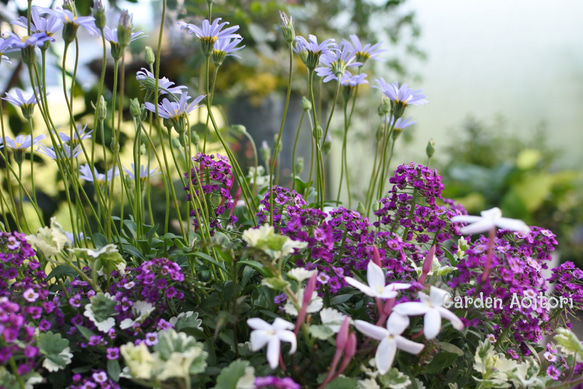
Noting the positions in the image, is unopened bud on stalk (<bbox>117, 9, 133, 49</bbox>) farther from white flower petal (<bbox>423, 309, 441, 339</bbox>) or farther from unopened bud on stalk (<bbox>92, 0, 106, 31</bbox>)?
white flower petal (<bbox>423, 309, 441, 339</bbox>)

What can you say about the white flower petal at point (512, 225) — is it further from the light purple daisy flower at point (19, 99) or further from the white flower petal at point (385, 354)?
the light purple daisy flower at point (19, 99)

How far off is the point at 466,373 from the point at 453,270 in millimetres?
104

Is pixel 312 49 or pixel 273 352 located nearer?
pixel 273 352

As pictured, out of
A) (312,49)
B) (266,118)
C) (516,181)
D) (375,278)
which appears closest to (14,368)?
(375,278)

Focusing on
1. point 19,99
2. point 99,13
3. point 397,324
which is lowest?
point 397,324

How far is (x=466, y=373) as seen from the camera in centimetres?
49

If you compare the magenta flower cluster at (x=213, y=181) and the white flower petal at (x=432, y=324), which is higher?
the magenta flower cluster at (x=213, y=181)

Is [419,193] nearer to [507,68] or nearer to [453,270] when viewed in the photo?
[453,270]

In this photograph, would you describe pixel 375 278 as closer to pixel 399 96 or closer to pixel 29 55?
pixel 399 96

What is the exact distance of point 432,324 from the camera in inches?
14.5

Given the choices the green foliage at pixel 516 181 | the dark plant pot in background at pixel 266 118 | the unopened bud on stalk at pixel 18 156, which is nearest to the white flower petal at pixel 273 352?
the unopened bud on stalk at pixel 18 156

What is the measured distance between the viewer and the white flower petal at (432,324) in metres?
0.36

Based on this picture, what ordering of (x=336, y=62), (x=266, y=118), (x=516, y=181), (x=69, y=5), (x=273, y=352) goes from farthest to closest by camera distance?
(x=516, y=181) < (x=266, y=118) < (x=336, y=62) < (x=69, y=5) < (x=273, y=352)

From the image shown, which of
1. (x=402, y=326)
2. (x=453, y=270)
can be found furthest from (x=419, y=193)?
(x=402, y=326)
